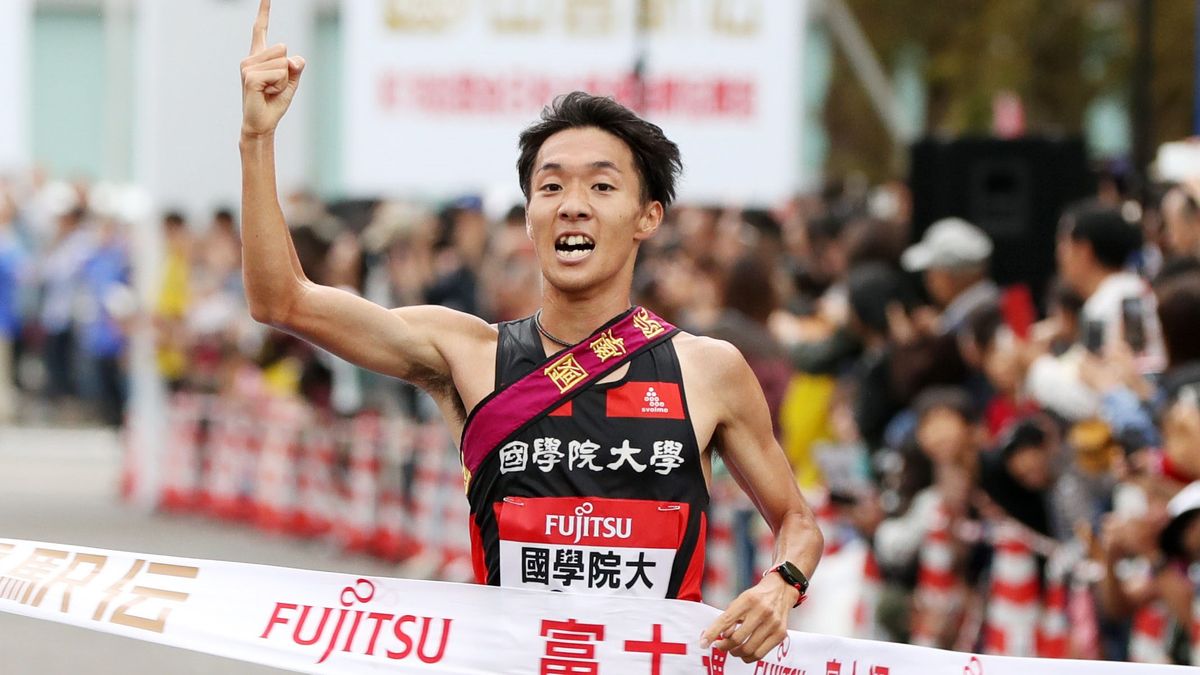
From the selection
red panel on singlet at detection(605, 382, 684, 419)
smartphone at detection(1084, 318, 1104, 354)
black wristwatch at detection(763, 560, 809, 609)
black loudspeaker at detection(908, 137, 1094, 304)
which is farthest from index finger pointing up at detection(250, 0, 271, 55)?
black loudspeaker at detection(908, 137, 1094, 304)

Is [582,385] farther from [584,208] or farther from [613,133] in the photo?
[613,133]

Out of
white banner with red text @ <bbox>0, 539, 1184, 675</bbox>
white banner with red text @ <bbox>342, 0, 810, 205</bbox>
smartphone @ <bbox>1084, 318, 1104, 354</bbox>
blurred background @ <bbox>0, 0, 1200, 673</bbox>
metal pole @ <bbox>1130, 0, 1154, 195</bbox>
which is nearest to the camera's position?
white banner with red text @ <bbox>0, 539, 1184, 675</bbox>

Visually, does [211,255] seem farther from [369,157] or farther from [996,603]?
[996,603]

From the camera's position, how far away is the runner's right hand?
5.18 m

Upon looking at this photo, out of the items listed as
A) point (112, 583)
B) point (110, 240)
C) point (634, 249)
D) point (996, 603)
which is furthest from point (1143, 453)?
point (110, 240)

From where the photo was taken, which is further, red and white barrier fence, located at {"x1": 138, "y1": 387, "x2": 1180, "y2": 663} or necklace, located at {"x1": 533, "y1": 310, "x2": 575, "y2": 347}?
red and white barrier fence, located at {"x1": 138, "y1": 387, "x2": 1180, "y2": 663}

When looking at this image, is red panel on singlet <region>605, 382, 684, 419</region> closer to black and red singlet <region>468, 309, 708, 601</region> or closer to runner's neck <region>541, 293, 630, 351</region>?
black and red singlet <region>468, 309, 708, 601</region>

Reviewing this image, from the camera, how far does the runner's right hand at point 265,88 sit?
5.18m

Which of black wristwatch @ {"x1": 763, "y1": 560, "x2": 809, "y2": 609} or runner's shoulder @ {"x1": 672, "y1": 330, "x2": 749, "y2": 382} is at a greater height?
runner's shoulder @ {"x1": 672, "y1": 330, "x2": 749, "y2": 382}

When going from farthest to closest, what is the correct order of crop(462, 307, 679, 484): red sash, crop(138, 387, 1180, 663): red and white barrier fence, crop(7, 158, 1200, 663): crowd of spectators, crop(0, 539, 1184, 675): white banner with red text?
crop(138, 387, 1180, 663): red and white barrier fence
crop(7, 158, 1200, 663): crowd of spectators
crop(0, 539, 1184, 675): white banner with red text
crop(462, 307, 679, 484): red sash

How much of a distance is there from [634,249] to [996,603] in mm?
4578

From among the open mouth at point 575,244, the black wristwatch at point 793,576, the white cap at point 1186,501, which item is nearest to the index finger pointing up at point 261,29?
the open mouth at point 575,244

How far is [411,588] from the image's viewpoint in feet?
19.2

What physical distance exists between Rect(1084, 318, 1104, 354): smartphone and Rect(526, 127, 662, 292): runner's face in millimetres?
4009
